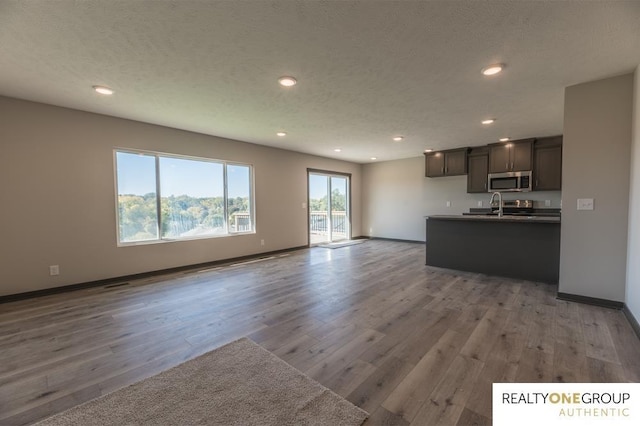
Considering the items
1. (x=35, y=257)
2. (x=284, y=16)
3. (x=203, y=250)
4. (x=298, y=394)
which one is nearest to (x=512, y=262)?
→ (x=298, y=394)

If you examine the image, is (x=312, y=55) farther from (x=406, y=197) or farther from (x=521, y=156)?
(x=406, y=197)

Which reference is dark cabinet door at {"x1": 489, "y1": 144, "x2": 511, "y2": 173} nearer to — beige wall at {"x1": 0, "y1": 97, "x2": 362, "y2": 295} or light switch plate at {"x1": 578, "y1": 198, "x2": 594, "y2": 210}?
light switch plate at {"x1": 578, "y1": 198, "x2": 594, "y2": 210}

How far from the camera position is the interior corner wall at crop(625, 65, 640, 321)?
2.50 meters

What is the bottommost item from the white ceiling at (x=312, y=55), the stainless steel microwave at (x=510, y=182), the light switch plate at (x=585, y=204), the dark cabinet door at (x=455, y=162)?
the light switch plate at (x=585, y=204)

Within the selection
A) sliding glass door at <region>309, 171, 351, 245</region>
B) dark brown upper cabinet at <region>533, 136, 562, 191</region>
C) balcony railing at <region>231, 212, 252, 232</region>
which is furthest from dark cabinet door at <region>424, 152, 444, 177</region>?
balcony railing at <region>231, 212, 252, 232</region>

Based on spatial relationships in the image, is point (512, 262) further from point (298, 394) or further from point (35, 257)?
point (35, 257)

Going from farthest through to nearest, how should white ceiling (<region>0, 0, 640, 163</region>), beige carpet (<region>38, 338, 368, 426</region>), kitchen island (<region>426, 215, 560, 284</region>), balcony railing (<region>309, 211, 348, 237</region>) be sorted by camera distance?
balcony railing (<region>309, 211, 348, 237</region>)
kitchen island (<region>426, 215, 560, 284</region>)
white ceiling (<region>0, 0, 640, 163</region>)
beige carpet (<region>38, 338, 368, 426</region>)

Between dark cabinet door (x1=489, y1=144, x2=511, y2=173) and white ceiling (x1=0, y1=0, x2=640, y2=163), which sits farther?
dark cabinet door (x1=489, y1=144, x2=511, y2=173)

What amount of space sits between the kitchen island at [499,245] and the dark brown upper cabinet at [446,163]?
97.9 inches

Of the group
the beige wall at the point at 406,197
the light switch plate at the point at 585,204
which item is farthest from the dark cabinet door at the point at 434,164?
the light switch plate at the point at 585,204

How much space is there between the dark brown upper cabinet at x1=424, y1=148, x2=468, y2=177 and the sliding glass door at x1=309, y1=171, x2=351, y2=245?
2.48m

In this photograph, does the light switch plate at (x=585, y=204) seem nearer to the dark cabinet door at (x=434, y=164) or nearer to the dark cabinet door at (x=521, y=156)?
the dark cabinet door at (x=521, y=156)

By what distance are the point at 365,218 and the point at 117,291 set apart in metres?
6.86

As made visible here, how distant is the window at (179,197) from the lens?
4.33 m
